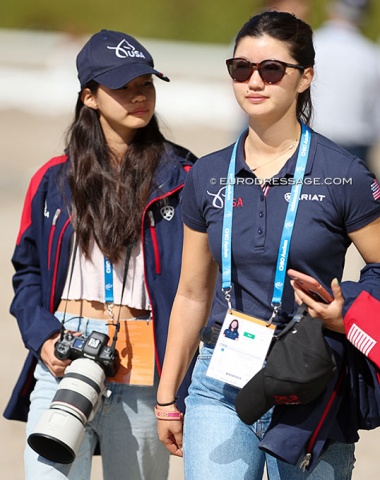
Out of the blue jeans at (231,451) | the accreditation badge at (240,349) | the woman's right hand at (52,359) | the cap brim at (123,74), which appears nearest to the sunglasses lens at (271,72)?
the accreditation badge at (240,349)

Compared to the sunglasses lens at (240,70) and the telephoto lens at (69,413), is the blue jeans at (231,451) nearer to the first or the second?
the telephoto lens at (69,413)

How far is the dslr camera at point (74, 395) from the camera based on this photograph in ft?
12.7

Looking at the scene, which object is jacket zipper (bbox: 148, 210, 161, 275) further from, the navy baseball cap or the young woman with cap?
the navy baseball cap

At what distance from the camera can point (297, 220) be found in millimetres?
3398

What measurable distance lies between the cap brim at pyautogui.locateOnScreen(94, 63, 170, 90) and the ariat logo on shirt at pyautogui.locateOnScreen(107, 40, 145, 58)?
0.20ft

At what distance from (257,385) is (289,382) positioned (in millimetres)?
110

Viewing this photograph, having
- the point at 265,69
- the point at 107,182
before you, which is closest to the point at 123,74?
the point at 107,182

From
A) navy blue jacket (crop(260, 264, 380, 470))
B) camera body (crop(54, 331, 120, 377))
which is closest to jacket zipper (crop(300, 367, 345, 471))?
navy blue jacket (crop(260, 264, 380, 470))

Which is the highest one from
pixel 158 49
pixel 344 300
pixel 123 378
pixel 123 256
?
pixel 344 300

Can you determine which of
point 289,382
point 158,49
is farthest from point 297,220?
point 158,49

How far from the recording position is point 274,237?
342cm

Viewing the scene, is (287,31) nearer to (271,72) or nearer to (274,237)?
(271,72)

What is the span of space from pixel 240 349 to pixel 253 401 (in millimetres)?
208

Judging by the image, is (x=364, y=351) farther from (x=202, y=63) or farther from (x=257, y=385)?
(x=202, y=63)
